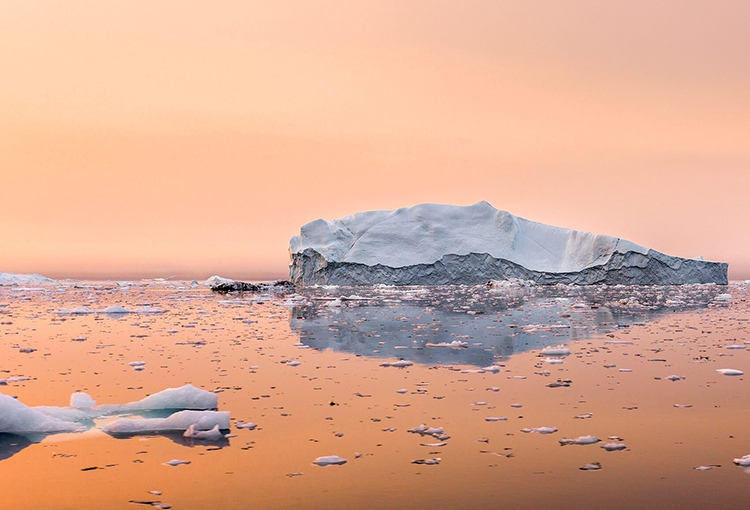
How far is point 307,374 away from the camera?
201 inches

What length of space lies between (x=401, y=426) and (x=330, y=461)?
713 millimetres

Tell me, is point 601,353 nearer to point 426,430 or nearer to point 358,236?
point 426,430

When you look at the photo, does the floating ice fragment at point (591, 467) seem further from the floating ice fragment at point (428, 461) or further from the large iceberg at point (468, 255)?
the large iceberg at point (468, 255)

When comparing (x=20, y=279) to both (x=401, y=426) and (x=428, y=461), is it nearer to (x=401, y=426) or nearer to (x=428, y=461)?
(x=401, y=426)

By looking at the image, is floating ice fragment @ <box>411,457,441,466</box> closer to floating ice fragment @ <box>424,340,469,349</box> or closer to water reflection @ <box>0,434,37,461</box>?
water reflection @ <box>0,434,37,461</box>

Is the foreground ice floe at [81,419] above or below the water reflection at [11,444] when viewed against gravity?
above

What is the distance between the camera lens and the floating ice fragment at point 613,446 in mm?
2859

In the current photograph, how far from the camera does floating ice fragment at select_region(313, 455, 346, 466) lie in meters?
2.71

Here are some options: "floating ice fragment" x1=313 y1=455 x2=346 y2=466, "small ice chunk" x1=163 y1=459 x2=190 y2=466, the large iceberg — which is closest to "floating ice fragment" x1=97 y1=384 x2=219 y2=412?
"small ice chunk" x1=163 y1=459 x2=190 y2=466

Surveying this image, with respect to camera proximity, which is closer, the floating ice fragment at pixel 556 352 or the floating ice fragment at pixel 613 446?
the floating ice fragment at pixel 613 446

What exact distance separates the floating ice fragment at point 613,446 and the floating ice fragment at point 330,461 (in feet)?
4.50

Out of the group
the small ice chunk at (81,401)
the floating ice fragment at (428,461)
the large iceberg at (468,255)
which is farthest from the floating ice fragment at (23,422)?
the large iceberg at (468,255)

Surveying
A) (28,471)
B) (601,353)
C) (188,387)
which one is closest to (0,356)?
(188,387)

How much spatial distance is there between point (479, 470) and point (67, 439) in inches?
91.7
